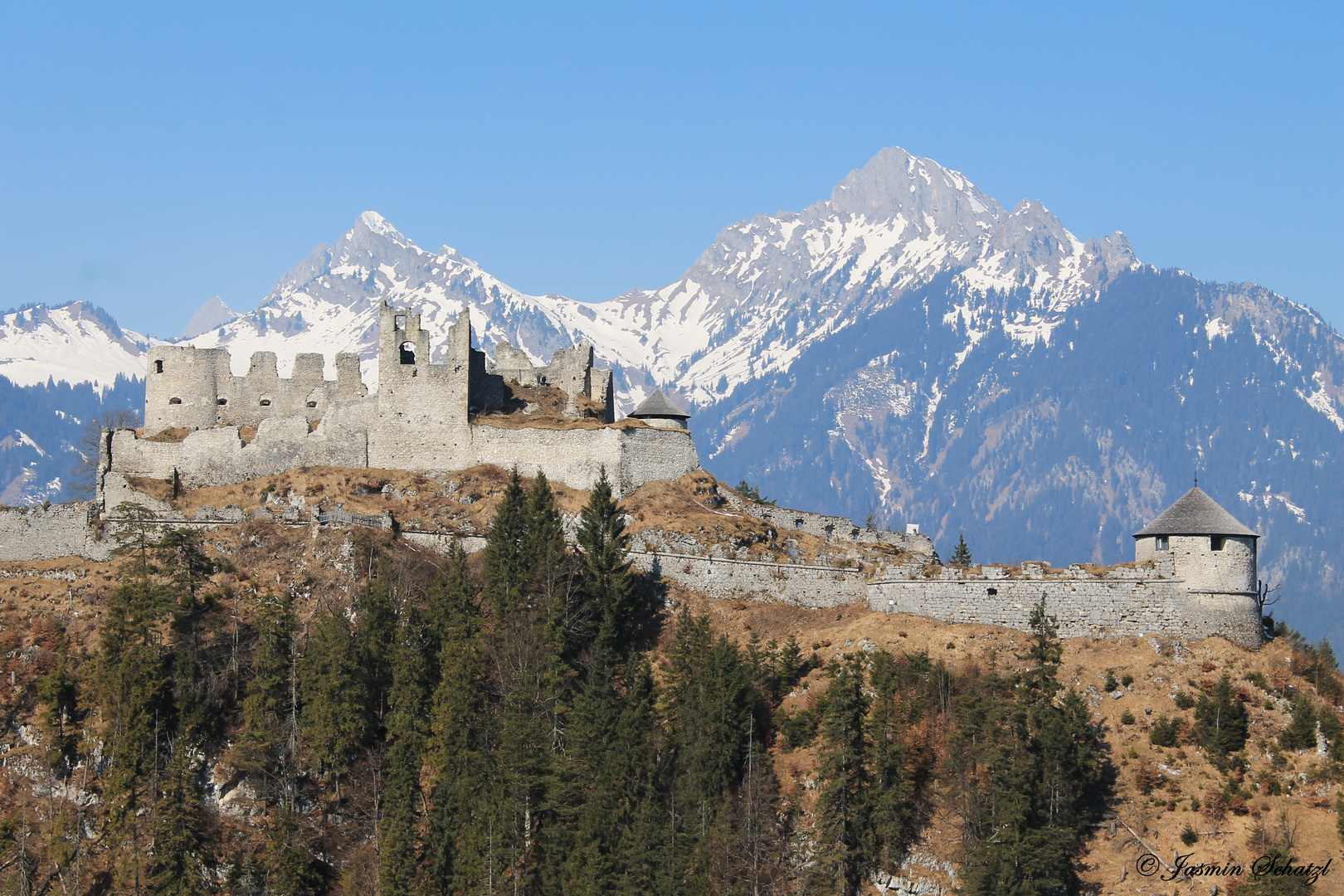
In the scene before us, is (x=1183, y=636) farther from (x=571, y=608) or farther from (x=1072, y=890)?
(x=571, y=608)

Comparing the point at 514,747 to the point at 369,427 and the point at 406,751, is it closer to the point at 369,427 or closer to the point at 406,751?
the point at 406,751

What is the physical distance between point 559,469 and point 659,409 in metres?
8.56

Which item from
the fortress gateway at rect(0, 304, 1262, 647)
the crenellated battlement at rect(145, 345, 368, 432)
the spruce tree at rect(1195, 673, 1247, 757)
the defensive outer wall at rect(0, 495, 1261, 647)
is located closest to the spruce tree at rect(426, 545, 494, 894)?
the defensive outer wall at rect(0, 495, 1261, 647)

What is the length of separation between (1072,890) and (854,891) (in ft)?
29.9

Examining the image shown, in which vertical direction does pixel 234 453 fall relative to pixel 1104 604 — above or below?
above

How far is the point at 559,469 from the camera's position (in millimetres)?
82438

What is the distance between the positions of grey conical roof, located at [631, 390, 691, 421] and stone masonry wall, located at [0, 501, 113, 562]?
33.0 meters

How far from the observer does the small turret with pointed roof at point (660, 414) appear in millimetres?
86688

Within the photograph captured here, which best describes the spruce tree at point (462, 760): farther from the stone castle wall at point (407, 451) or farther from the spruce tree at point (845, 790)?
the spruce tree at point (845, 790)

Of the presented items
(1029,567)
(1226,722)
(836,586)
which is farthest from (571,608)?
(1226,722)

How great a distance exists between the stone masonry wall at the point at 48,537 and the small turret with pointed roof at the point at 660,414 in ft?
108

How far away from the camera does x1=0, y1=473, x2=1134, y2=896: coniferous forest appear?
192 feet

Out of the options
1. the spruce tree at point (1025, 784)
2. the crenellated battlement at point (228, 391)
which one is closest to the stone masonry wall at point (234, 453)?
the crenellated battlement at point (228, 391)

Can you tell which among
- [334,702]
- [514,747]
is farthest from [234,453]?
[514,747]
